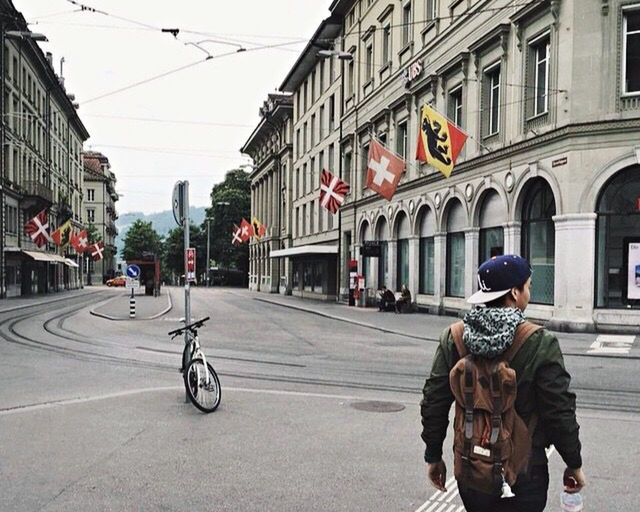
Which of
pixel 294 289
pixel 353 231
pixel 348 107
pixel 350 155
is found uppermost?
pixel 348 107

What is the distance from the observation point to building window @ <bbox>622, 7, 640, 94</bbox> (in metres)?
18.9

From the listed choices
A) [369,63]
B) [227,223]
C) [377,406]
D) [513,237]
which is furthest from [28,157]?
[377,406]

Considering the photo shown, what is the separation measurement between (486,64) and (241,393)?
18.3 metres

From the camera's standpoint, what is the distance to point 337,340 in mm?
18406

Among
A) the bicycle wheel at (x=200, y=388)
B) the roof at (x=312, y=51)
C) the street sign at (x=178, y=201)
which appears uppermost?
the roof at (x=312, y=51)

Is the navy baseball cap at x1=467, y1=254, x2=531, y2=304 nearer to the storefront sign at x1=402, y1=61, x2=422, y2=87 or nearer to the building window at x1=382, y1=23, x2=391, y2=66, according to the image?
the storefront sign at x1=402, y1=61, x2=422, y2=87

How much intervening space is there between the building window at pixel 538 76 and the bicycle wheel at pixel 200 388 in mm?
15719

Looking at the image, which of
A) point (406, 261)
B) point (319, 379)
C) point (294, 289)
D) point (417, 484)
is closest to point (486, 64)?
point (406, 261)

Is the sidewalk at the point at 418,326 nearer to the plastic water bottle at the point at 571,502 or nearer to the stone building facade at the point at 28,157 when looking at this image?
the plastic water bottle at the point at 571,502

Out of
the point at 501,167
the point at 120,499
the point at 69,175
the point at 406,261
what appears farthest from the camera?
the point at 69,175

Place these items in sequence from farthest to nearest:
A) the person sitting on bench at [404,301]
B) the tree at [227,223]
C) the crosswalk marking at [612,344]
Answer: the tree at [227,223] < the person sitting on bench at [404,301] < the crosswalk marking at [612,344]

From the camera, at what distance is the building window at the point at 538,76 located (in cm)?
2086

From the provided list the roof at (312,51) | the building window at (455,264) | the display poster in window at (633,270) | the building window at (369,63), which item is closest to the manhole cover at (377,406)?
the display poster in window at (633,270)

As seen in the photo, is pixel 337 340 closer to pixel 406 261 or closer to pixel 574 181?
pixel 574 181
